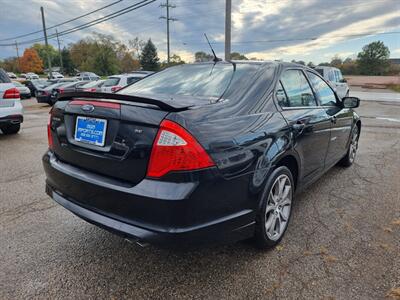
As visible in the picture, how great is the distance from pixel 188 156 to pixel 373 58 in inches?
2917

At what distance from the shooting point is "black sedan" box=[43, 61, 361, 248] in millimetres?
1708

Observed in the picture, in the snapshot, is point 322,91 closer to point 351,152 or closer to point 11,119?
point 351,152

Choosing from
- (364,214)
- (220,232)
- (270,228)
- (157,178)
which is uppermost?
(157,178)

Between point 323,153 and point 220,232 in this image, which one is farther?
point 323,153

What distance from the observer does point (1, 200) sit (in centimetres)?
340

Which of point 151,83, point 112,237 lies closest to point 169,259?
point 112,237

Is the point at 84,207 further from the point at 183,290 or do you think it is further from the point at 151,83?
the point at 151,83

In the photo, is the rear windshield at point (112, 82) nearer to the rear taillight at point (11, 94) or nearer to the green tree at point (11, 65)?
the rear taillight at point (11, 94)

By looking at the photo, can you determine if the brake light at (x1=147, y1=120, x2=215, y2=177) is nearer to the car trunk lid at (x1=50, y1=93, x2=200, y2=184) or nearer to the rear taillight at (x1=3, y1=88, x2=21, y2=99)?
the car trunk lid at (x1=50, y1=93, x2=200, y2=184)

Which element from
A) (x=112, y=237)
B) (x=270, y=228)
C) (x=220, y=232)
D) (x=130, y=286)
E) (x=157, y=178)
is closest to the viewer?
(x=157, y=178)

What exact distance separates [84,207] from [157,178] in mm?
710

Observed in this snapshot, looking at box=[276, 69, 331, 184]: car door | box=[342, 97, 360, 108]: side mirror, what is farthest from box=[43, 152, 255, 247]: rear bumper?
box=[342, 97, 360, 108]: side mirror

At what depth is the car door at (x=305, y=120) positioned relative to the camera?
261 centimetres

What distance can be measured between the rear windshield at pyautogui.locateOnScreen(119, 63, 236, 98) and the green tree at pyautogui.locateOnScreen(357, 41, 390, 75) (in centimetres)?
6930
